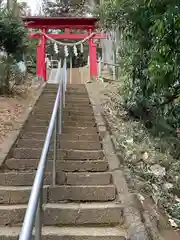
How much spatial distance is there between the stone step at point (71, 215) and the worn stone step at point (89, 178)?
772mm

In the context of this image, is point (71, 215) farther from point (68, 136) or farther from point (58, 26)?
point (58, 26)

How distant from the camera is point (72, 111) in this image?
8750 mm

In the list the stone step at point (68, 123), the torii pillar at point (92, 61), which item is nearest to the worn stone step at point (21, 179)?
the stone step at point (68, 123)

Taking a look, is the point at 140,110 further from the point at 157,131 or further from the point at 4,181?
the point at 4,181

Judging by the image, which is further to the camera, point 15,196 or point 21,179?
point 21,179

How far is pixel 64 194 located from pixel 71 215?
0.40m

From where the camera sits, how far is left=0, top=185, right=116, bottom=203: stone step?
4.30 m

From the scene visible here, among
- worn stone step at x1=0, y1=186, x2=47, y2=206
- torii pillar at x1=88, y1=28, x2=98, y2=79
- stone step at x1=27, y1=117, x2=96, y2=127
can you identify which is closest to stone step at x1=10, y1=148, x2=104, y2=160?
worn stone step at x1=0, y1=186, x2=47, y2=206

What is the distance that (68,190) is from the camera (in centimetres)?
439

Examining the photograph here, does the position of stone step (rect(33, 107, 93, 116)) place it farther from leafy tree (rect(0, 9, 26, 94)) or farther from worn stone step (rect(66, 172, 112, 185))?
worn stone step (rect(66, 172, 112, 185))

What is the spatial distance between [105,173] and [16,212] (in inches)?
52.4

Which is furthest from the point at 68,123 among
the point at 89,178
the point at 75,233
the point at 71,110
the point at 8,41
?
the point at 75,233

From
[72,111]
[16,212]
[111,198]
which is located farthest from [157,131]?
[16,212]

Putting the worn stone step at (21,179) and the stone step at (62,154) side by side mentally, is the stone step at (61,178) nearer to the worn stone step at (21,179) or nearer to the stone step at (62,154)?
the worn stone step at (21,179)
